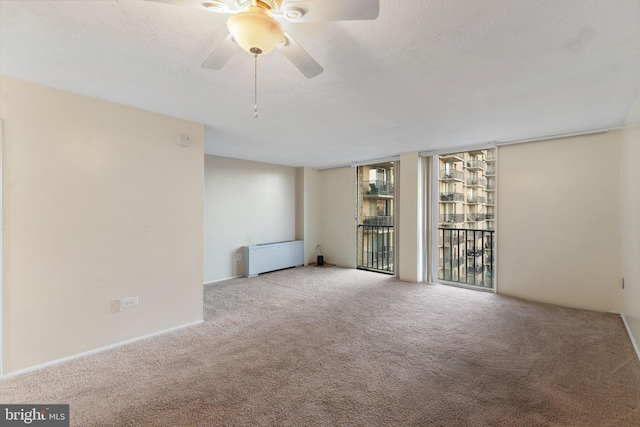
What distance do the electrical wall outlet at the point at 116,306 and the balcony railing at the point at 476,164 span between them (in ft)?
16.9

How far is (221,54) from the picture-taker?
150 centimetres

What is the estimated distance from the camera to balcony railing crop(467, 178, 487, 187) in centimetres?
445

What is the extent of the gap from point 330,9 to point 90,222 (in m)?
2.65

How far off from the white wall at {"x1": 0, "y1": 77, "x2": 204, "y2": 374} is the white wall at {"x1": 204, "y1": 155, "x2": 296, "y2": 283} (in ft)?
6.06

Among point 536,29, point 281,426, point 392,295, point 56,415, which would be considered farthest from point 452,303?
point 56,415

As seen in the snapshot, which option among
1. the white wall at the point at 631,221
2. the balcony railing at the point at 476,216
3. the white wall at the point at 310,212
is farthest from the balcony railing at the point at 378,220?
the white wall at the point at 631,221

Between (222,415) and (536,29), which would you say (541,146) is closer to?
(536,29)

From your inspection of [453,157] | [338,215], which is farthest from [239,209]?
[453,157]

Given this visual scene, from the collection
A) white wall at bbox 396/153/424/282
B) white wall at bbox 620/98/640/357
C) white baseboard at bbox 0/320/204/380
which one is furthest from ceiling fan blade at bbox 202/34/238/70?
white wall at bbox 396/153/424/282

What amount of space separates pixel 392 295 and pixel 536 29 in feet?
11.3

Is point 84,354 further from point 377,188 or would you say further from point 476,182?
point 476,182

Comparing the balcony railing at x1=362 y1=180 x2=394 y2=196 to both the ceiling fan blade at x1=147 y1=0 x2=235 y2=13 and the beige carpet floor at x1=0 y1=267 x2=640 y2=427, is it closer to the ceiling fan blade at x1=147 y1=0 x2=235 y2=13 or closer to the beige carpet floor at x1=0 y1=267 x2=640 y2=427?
the beige carpet floor at x1=0 y1=267 x2=640 y2=427

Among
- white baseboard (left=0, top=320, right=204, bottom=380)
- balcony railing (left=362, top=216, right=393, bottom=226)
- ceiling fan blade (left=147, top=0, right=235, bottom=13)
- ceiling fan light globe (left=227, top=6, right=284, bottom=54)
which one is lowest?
white baseboard (left=0, top=320, right=204, bottom=380)

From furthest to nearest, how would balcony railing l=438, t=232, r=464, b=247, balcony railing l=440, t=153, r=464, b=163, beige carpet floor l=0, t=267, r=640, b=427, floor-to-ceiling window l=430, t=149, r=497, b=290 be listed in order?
balcony railing l=438, t=232, r=464, b=247, balcony railing l=440, t=153, r=464, b=163, floor-to-ceiling window l=430, t=149, r=497, b=290, beige carpet floor l=0, t=267, r=640, b=427
